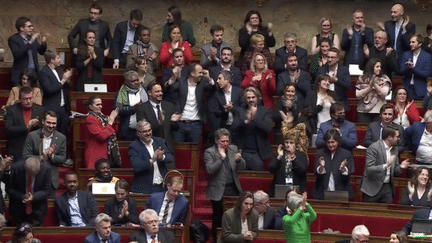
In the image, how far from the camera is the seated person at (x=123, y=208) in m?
13.4

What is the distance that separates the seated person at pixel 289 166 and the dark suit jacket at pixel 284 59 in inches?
84.1

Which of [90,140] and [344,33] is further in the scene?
[344,33]

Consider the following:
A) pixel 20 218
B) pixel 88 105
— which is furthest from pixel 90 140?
pixel 20 218

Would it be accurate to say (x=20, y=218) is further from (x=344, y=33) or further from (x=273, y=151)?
(x=344, y=33)

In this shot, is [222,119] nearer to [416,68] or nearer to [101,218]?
[416,68]

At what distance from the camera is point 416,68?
16.0 meters

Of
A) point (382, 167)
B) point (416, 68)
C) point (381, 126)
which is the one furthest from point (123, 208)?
point (416, 68)

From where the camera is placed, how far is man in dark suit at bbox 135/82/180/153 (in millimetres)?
14711

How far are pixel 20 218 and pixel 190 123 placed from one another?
2.39 meters

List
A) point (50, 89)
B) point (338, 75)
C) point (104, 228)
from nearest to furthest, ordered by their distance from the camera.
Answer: point (104, 228) < point (50, 89) < point (338, 75)

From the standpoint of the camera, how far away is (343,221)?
44.7ft

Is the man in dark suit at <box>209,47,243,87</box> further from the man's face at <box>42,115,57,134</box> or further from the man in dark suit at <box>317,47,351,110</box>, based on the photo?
the man's face at <box>42,115,57,134</box>

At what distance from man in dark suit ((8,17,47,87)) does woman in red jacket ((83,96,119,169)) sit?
5.88ft

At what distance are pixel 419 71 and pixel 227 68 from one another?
2016 millimetres
